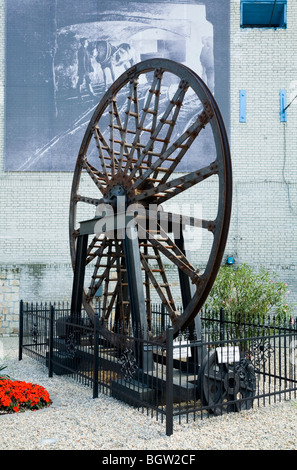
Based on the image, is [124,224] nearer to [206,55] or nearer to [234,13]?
[206,55]

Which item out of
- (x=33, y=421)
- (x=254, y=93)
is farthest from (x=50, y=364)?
(x=254, y=93)

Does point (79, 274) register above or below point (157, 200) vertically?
below

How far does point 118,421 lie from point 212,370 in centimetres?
122

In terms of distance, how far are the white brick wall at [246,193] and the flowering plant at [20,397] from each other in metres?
6.42

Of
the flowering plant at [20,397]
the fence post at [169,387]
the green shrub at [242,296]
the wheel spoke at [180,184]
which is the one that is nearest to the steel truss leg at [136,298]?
the wheel spoke at [180,184]

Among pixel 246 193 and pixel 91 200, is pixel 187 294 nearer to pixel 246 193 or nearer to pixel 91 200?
pixel 91 200

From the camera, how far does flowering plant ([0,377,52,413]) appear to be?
218 inches

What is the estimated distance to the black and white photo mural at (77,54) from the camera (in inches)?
495

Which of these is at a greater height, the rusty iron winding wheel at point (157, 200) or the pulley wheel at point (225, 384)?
the rusty iron winding wheel at point (157, 200)

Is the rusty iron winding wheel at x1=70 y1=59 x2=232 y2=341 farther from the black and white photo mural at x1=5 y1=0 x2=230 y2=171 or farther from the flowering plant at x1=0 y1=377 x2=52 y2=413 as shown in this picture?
the black and white photo mural at x1=5 y1=0 x2=230 y2=171

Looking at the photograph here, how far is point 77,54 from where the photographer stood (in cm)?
1277

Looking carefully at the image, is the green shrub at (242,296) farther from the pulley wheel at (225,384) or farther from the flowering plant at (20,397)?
the flowering plant at (20,397)

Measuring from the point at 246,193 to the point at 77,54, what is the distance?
5808 mm

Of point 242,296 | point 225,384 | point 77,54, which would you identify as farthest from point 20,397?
point 77,54
